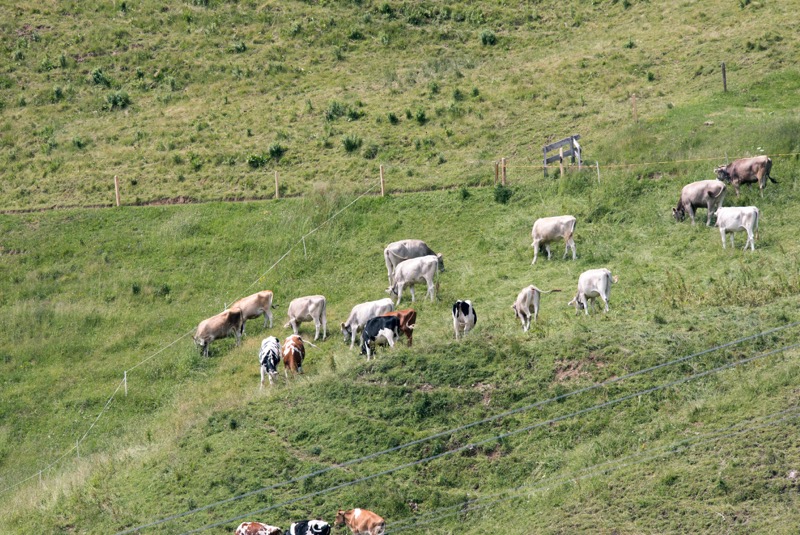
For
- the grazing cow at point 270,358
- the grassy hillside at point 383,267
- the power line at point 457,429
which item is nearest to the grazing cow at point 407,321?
the grassy hillside at point 383,267

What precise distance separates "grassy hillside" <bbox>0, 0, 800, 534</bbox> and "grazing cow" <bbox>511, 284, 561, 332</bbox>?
58 cm

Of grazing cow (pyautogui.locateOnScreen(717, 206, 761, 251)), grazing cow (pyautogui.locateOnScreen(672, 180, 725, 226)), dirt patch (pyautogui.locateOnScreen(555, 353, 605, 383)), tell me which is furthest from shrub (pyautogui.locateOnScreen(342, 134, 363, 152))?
dirt patch (pyautogui.locateOnScreen(555, 353, 605, 383))

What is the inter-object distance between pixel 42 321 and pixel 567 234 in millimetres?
19501

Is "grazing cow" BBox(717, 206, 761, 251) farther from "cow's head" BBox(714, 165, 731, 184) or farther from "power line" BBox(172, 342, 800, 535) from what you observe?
"power line" BBox(172, 342, 800, 535)

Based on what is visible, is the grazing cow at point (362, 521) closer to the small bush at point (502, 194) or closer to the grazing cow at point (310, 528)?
the grazing cow at point (310, 528)

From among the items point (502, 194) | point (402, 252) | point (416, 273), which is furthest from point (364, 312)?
point (502, 194)

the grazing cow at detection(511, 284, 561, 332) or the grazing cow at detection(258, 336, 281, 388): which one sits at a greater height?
the grazing cow at detection(511, 284, 561, 332)

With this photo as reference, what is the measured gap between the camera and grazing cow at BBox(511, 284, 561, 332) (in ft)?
111

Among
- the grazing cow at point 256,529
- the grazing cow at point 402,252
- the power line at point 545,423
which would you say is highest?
the grazing cow at point 402,252

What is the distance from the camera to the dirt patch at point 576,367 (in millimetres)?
29953

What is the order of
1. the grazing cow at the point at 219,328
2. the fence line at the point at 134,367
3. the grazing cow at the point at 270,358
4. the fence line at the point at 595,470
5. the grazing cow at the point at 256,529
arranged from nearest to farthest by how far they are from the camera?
the grazing cow at the point at 256,529 < the fence line at the point at 595,470 < the grazing cow at the point at 270,358 < the fence line at the point at 134,367 < the grazing cow at the point at 219,328

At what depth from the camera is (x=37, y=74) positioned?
2633 inches

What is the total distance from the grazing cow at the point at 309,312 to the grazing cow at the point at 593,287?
331 inches

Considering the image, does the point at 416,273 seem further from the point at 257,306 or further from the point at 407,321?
the point at 257,306
